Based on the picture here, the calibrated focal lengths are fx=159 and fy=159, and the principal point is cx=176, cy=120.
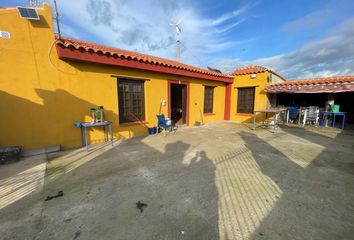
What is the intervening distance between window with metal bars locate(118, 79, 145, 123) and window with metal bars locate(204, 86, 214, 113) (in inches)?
161

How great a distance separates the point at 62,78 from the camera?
438 cm

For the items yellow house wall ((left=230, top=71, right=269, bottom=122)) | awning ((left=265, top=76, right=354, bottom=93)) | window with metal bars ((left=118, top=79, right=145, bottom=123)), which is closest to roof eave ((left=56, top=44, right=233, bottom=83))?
window with metal bars ((left=118, top=79, right=145, bottom=123))

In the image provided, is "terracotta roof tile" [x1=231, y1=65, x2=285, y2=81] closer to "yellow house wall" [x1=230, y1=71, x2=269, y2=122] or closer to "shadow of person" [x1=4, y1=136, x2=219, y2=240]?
"yellow house wall" [x1=230, y1=71, x2=269, y2=122]

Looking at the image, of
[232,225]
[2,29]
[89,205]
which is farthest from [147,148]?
[2,29]

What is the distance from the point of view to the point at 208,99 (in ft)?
30.3

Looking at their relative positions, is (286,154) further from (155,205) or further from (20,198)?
(20,198)

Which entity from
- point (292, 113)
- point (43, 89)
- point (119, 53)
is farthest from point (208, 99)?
point (43, 89)

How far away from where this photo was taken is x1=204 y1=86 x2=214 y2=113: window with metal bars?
904cm

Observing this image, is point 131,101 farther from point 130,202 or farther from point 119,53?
point 130,202

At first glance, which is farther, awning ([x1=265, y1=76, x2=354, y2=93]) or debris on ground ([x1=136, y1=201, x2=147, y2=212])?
awning ([x1=265, y1=76, x2=354, y2=93])

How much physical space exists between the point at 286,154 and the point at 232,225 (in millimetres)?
3147

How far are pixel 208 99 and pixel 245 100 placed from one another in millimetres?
2385

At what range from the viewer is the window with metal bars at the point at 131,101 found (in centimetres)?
562

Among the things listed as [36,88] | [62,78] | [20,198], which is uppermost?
[62,78]
